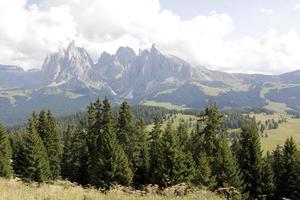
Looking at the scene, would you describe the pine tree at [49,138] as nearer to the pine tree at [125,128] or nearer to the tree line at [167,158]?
the tree line at [167,158]

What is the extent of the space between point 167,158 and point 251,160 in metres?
14.3

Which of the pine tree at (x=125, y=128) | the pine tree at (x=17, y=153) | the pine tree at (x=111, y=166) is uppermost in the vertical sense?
the pine tree at (x=125, y=128)

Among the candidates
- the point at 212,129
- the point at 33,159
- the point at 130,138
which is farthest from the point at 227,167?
the point at 33,159

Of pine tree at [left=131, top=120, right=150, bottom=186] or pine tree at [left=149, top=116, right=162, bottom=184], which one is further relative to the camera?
pine tree at [left=131, top=120, right=150, bottom=186]

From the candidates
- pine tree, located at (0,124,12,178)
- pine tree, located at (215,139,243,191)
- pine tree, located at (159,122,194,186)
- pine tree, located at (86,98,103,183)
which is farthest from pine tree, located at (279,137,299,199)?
pine tree, located at (0,124,12,178)

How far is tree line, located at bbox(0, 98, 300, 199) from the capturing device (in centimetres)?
5688

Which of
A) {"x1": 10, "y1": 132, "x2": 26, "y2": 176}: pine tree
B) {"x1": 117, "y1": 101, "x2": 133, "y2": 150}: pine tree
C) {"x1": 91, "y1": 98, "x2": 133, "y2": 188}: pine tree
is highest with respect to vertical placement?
{"x1": 117, "y1": 101, "x2": 133, "y2": 150}: pine tree

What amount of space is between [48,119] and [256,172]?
4187 centimetres

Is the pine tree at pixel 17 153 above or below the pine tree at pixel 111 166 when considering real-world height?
below

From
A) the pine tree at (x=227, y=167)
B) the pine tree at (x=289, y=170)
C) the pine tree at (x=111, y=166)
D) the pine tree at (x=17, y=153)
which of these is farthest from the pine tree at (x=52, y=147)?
the pine tree at (x=289, y=170)

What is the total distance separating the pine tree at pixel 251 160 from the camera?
209 feet

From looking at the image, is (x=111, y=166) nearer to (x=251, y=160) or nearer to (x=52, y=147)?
(x=251, y=160)

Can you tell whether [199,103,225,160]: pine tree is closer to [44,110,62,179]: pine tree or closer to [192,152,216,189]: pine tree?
[192,152,216,189]: pine tree

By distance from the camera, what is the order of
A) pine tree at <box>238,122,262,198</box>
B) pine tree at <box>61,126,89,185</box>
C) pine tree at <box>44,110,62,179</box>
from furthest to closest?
pine tree at <box>61,126,89,185</box>
pine tree at <box>44,110,62,179</box>
pine tree at <box>238,122,262,198</box>
